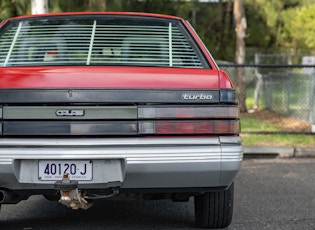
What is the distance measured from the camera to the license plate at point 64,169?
334 centimetres

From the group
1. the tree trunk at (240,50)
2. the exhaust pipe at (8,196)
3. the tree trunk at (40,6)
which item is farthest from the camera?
the tree trunk at (240,50)

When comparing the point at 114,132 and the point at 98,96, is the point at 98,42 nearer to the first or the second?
the point at 98,96

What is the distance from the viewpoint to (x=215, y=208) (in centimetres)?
390

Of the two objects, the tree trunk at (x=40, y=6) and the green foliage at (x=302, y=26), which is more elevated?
the tree trunk at (x=40, y=6)

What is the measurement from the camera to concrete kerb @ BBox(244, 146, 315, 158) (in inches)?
312

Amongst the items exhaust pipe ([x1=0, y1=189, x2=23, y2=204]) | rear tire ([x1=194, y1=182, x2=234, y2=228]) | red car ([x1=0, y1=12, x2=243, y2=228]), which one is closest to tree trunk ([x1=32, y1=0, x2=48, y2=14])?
red car ([x1=0, y1=12, x2=243, y2=228])

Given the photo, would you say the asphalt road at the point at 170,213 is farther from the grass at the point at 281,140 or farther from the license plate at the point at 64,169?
the grass at the point at 281,140

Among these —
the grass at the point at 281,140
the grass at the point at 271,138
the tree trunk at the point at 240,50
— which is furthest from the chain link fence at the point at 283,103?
the tree trunk at the point at 240,50

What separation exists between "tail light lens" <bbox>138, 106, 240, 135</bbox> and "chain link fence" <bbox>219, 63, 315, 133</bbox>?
5.12m

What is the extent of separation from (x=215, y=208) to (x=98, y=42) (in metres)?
1.62

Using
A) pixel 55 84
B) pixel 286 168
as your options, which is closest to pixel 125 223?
pixel 55 84

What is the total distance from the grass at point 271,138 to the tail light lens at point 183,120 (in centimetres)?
492

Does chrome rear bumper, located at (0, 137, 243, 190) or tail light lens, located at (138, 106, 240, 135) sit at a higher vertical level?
tail light lens, located at (138, 106, 240, 135)

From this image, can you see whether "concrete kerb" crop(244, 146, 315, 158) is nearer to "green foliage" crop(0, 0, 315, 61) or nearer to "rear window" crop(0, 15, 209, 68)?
"rear window" crop(0, 15, 209, 68)
